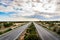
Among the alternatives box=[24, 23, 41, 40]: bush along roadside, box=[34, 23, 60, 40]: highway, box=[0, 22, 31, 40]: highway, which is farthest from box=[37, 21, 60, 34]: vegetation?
box=[0, 22, 31, 40]: highway

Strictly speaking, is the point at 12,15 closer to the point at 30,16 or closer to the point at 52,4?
the point at 30,16

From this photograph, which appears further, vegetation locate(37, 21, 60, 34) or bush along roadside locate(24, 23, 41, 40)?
vegetation locate(37, 21, 60, 34)

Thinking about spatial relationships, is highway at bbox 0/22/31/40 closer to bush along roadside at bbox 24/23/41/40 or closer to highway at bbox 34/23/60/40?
bush along roadside at bbox 24/23/41/40

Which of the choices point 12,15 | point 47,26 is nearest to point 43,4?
point 47,26

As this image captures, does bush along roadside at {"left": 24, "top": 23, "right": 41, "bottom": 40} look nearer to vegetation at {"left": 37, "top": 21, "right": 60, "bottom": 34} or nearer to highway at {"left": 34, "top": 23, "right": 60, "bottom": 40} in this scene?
highway at {"left": 34, "top": 23, "right": 60, "bottom": 40}

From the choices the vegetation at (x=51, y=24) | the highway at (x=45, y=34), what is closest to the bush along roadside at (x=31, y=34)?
the highway at (x=45, y=34)

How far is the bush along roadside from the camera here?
5.50m

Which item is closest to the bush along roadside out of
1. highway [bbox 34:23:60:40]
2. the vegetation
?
highway [bbox 34:23:60:40]

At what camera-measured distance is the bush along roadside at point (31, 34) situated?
550 centimetres

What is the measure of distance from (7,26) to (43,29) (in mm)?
1379

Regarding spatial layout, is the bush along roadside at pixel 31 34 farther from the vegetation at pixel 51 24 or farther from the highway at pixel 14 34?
the vegetation at pixel 51 24

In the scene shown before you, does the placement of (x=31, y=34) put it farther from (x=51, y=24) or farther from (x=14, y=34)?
(x=51, y=24)

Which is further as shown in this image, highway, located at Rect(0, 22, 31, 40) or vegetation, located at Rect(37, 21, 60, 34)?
vegetation, located at Rect(37, 21, 60, 34)

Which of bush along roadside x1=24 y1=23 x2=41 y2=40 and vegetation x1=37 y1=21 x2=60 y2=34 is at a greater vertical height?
vegetation x1=37 y1=21 x2=60 y2=34
